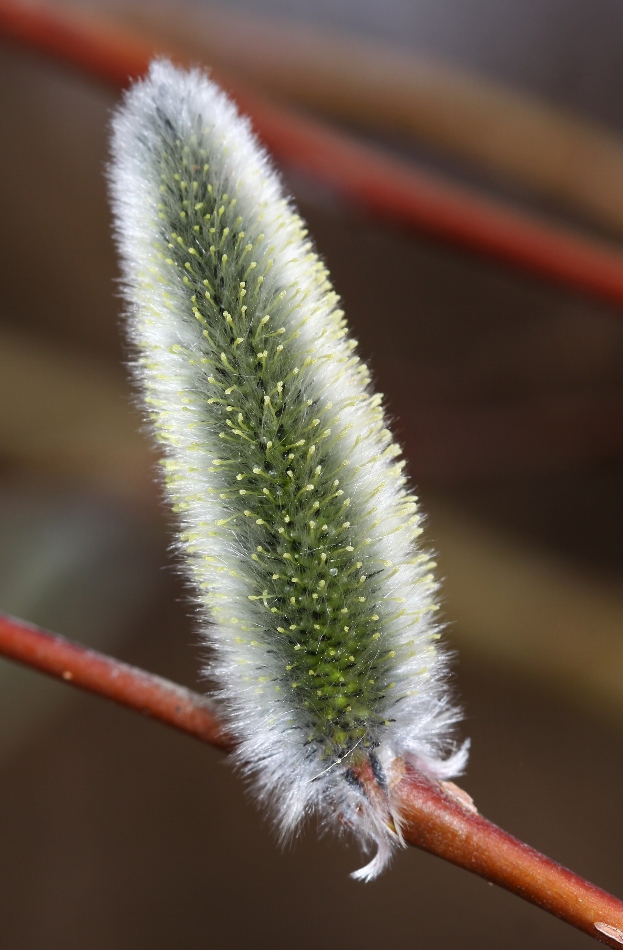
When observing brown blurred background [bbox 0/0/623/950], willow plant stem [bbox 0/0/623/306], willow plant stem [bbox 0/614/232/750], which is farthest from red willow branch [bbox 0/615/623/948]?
brown blurred background [bbox 0/0/623/950]

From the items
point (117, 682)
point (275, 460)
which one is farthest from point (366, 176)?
point (117, 682)

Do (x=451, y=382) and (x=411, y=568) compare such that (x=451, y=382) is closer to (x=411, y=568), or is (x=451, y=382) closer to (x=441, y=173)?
(x=441, y=173)

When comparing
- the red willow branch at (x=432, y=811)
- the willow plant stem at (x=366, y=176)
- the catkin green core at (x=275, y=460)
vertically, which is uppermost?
the willow plant stem at (x=366, y=176)

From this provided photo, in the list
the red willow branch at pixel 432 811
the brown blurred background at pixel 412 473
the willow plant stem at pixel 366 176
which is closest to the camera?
the red willow branch at pixel 432 811

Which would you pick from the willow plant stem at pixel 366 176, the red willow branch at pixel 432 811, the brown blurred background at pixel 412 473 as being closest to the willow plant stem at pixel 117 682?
the red willow branch at pixel 432 811

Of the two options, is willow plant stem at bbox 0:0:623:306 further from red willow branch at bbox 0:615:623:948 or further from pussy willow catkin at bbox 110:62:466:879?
red willow branch at bbox 0:615:623:948

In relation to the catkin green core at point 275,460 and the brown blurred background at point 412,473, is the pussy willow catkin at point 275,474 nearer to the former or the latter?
the catkin green core at point 275,460

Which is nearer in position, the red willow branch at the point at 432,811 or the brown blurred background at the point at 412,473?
the red willow branch at the point at 432,811

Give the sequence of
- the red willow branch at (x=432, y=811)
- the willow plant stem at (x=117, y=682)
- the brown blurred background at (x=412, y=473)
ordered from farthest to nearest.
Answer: the brown blurred background at (x=412, y=473), the willow plant stem at (x=117, y=682), the red willow branch at (x=432, y=811)
